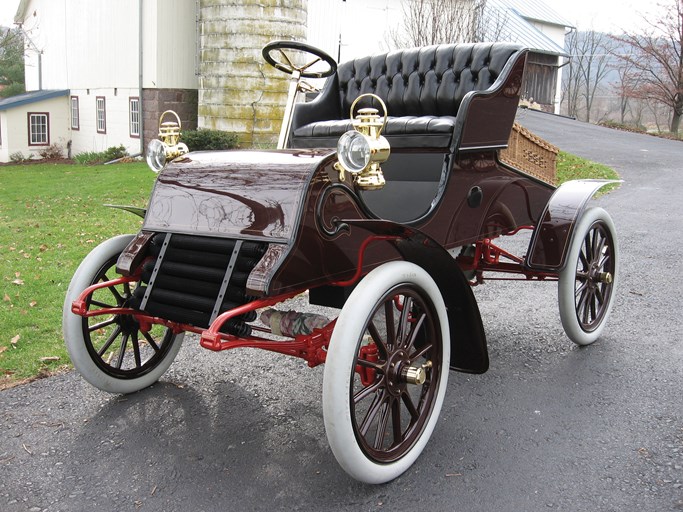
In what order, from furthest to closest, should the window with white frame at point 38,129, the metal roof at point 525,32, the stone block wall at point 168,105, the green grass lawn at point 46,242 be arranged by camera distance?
the metal roof at point 525,32
the window with white frame at point 38,129
the stone block wall at point 168,105
the green grass lawn at point 46,242

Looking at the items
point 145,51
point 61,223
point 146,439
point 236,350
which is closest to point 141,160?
point 145,51

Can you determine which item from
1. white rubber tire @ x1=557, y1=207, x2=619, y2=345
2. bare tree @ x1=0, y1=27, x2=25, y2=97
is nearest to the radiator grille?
white rubber tire @ x1=557, y1=207, x2=619, y2=345

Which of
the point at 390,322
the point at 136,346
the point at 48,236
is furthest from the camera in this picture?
the point at 48,236

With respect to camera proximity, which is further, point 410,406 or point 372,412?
point 410,406

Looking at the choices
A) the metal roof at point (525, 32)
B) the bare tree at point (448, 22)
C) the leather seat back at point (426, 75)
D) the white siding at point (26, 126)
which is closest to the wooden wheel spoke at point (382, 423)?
the leather seat back at point (426, 75)

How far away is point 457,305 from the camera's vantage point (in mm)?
3170

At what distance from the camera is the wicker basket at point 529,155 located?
13.2 ft

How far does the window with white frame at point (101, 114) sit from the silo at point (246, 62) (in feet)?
17.3

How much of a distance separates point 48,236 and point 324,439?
533 cm

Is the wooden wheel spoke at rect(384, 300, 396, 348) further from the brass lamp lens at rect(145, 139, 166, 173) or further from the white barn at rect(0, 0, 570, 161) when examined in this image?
the white barn at rect(0, 0, 570, 161)

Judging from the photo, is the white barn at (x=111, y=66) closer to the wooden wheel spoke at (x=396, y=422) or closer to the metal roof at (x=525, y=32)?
the metal roof at (x=525, y=32)

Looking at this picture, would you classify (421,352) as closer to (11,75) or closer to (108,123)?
(108,123)

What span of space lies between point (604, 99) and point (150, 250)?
49896mm

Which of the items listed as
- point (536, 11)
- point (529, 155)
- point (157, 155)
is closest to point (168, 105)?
point (529, 155)
